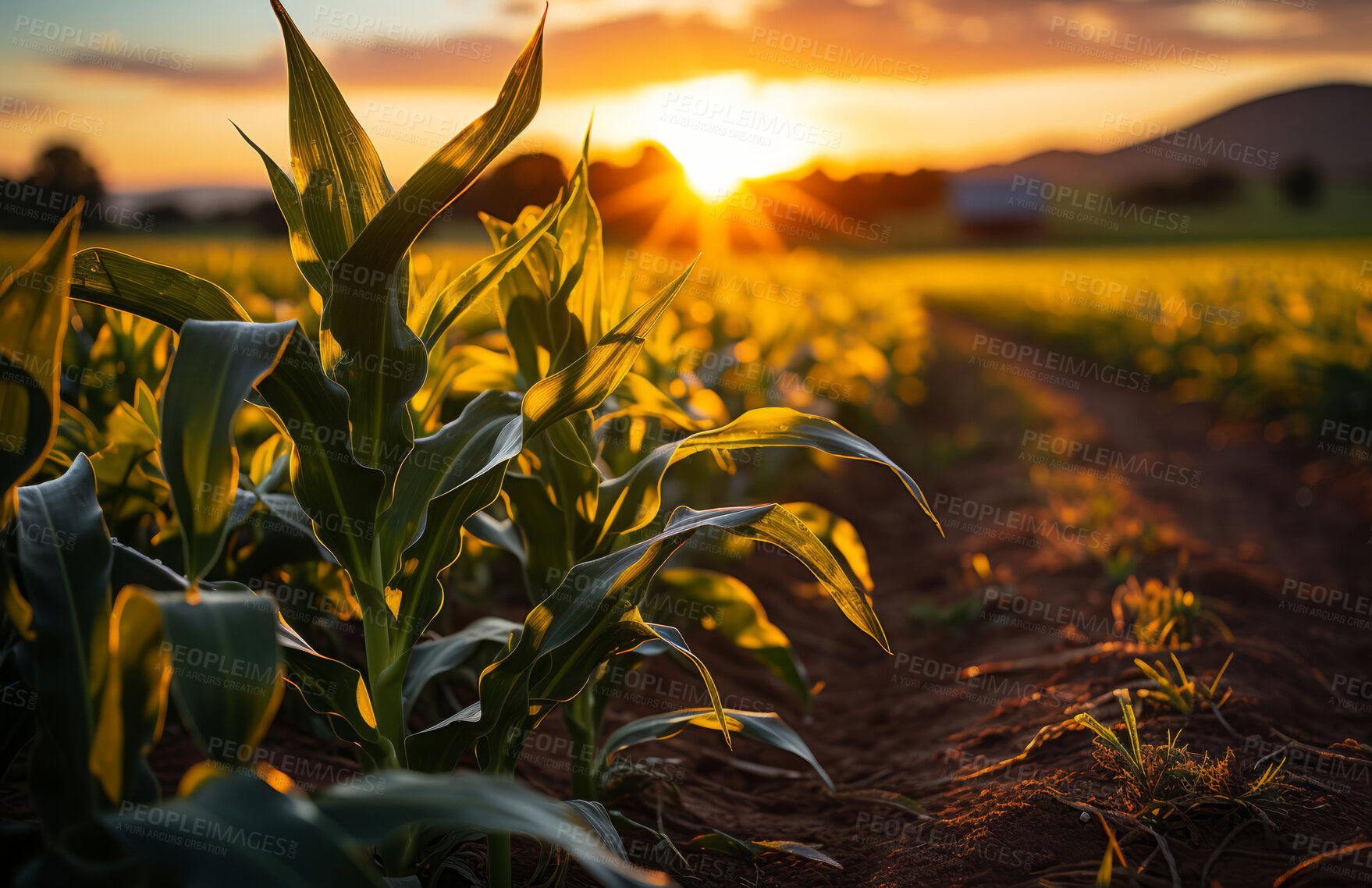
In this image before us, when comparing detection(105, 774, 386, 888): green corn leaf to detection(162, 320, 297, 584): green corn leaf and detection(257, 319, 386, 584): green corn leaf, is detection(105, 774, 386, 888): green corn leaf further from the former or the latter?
detection(257, 319, 386, 584): green corn leaf

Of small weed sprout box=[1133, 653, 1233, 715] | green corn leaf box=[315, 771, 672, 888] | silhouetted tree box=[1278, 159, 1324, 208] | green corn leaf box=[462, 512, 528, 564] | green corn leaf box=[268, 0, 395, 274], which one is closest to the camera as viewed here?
green corn leaf box=[315, 771, 672, 888]

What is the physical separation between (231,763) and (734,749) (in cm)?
172

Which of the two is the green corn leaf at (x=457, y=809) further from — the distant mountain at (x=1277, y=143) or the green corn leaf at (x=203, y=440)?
the distant mountain at (x=1277, y=143)

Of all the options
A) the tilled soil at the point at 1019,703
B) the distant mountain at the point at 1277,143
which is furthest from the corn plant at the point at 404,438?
the distant mountain at the point at 1277,143

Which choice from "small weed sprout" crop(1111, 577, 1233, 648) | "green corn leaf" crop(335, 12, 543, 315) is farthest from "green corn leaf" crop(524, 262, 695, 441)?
"small weed sprout" crop(1111, 577, 1233, 648)

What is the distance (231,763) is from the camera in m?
0.92

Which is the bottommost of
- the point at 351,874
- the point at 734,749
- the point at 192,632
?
the point at 734,749

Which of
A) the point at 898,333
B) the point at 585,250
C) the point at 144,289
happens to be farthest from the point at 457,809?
the point at 898,333

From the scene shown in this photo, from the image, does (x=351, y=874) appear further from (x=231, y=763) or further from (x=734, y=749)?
(x=734, y=749)

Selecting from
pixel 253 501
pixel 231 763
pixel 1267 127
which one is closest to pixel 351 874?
pixel 231 763

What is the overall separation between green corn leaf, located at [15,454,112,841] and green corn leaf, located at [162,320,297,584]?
0.21 m

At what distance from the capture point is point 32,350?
93cm

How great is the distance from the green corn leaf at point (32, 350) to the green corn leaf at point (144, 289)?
151 millimetres

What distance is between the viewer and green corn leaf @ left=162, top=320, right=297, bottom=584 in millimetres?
841
